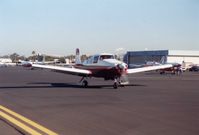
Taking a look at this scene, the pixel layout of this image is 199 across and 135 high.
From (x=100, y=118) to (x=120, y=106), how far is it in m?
3.18

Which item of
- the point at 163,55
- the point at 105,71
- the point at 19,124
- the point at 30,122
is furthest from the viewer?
the point at 163,55

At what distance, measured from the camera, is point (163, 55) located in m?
118

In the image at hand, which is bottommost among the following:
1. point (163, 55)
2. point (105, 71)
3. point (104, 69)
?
point (105, 71)

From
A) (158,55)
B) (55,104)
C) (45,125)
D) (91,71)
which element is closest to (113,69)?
(91,71)

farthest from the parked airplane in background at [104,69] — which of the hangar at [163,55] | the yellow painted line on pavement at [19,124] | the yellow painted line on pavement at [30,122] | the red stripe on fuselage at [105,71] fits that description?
the hangar at [163,55]

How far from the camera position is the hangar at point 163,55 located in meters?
119

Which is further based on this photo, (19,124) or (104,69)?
(104,69)

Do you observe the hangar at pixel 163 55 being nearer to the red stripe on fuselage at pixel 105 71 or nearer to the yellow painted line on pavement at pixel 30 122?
the red stripe on fuselage at pixel 105 71

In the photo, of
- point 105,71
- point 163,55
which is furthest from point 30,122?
point 163,55

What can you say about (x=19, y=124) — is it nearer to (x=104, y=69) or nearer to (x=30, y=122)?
(x=30, y=122)

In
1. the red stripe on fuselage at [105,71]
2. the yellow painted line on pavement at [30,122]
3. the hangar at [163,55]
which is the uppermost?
the hangar at [163,55]

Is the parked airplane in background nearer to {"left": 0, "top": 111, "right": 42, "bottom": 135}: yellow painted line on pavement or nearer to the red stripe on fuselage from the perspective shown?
the red stripe on fuselage

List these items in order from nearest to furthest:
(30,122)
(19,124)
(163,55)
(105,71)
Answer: (19,124)
(30,122)
(105,71)
(163,55)

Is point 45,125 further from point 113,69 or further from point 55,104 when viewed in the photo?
point 113,69
